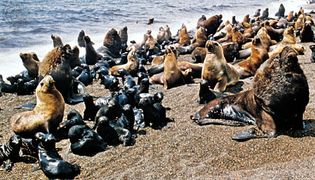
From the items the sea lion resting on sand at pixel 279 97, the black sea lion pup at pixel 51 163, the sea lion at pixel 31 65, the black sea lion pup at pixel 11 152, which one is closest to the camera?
the black sea lion pup at pixel 51 163

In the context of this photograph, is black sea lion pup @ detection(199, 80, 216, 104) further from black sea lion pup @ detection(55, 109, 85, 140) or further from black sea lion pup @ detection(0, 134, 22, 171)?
black sea lion pup @ detection(0, 134, 22, 171)

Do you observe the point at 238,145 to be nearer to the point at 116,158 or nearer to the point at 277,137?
the point at 277,137

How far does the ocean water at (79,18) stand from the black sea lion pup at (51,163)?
8.31 metres

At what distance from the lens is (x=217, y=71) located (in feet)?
30.5

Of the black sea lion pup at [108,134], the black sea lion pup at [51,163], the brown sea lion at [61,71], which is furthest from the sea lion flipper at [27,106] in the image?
the black sea lion pup at [51,163]

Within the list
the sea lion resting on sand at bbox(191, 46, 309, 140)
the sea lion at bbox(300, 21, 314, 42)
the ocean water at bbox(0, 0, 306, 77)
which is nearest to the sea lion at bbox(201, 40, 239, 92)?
the sea lion resting on sand at bbox(191, 46, 309, 140)

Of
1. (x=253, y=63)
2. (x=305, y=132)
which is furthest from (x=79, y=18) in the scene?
(x=305, y=132)

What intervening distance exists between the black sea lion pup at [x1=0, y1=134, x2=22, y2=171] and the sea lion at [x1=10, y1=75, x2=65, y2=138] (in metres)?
0.64

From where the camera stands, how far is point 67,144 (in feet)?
22.0

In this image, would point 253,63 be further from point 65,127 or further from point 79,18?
point 79,18

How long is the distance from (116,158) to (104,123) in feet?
2.00

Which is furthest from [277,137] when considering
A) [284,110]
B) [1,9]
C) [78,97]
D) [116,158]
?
[1,9]

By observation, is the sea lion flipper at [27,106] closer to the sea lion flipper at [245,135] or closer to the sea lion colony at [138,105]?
the sea lion colony at [138,105]

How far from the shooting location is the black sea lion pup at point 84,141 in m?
6.19
